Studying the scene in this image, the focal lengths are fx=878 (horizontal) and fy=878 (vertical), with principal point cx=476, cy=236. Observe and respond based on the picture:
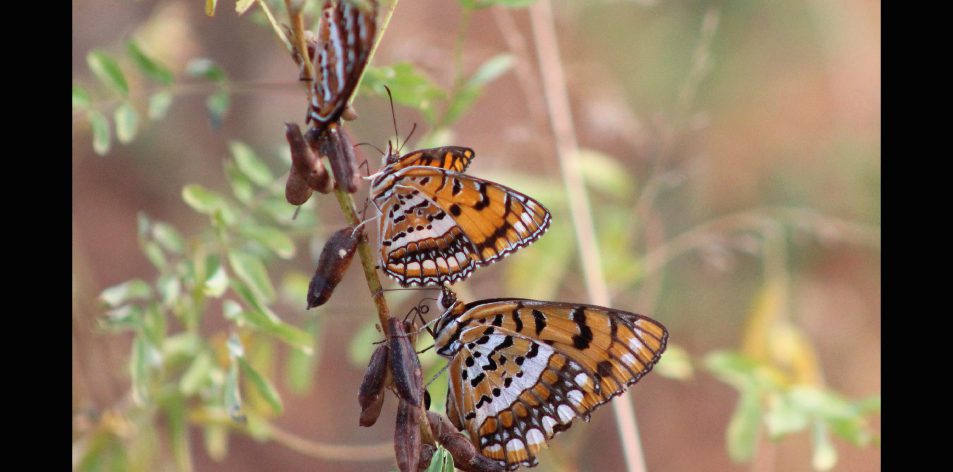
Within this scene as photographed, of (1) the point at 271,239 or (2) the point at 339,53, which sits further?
(1) the point at 271,239

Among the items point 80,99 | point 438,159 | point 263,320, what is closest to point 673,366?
point 438,159

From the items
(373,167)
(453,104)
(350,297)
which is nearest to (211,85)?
(453,104)

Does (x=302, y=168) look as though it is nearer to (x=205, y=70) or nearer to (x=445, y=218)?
(x=445, y=218)

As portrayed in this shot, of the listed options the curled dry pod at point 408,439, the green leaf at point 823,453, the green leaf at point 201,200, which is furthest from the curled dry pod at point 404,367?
the green leaf at point 823,453

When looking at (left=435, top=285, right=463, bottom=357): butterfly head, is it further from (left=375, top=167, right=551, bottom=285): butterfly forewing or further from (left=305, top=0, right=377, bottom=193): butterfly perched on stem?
(left=305, top=0, right=377, bottom=193): butterfly perched on stem

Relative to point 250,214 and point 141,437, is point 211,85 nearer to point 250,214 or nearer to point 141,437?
point 250,214
